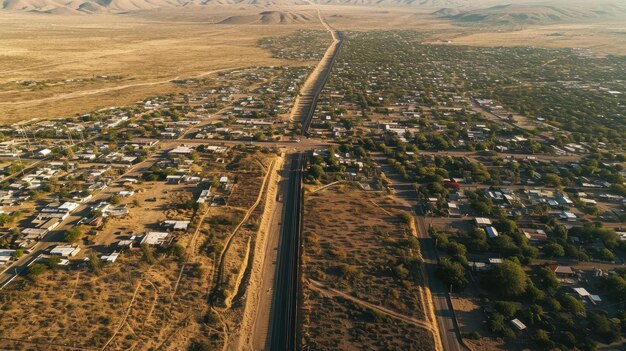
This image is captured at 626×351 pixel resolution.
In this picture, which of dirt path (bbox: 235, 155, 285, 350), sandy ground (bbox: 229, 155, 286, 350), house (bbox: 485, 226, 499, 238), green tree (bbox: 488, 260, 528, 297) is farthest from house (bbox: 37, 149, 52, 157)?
house (bbox: 485, 226, 499, 238)

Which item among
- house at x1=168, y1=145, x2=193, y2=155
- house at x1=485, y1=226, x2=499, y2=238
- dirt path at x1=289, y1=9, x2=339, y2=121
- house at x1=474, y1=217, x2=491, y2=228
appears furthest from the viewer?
dirt path at x1=289, y1=9, x2=339, y2=121

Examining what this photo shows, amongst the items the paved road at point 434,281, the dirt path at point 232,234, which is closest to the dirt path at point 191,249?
the dirt path at point 232,234

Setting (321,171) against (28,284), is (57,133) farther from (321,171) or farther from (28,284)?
(321,171)

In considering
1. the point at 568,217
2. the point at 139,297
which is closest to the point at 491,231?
the point at 568,217

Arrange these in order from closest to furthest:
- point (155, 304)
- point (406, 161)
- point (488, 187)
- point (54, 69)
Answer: point (155, 304), point (488, 187), point (406, 161), point (54, 69)

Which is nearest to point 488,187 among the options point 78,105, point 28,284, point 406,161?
point 406,161

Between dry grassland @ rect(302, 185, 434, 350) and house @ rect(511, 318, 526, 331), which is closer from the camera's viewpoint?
dry grassland @ rect(302, 185, 434, 350)

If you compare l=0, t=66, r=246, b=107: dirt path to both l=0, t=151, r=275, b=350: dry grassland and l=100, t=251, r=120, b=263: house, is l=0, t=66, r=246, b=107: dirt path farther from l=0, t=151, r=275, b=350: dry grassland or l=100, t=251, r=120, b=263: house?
l=100, t=251, r=120, b=263: house
